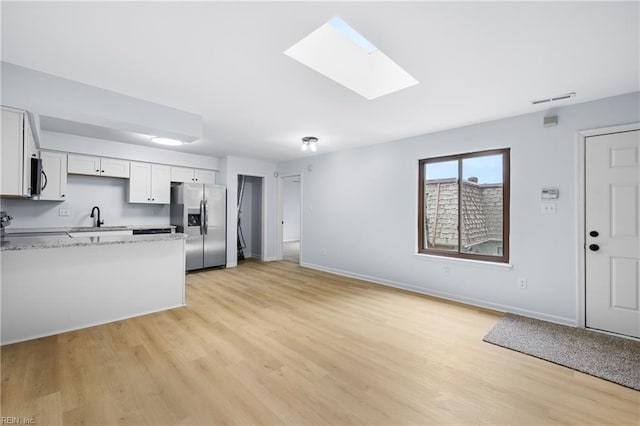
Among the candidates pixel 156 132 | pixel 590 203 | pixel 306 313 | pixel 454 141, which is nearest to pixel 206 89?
pixel 156 132

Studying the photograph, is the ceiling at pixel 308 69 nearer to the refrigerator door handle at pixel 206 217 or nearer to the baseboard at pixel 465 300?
the baseboard at pixel 465 300

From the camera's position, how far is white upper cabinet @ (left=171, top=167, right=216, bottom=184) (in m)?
5.63

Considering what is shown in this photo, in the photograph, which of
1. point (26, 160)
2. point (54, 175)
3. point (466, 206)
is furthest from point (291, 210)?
point (26, 160)

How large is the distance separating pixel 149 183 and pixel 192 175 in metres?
0.83

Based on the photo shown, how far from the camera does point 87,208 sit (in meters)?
4.83

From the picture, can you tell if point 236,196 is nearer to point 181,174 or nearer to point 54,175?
point 181,174

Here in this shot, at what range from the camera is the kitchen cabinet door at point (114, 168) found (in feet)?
15.7

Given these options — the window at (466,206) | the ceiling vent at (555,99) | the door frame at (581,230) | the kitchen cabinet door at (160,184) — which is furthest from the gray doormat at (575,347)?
the kitchen cabinet door at (160,184)

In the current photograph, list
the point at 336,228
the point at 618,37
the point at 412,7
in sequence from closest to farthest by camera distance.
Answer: the point at 412,7 → the point at 618,37 → the point at 336,228

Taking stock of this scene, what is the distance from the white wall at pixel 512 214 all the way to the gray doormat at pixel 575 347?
32 cm

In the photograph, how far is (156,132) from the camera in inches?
127

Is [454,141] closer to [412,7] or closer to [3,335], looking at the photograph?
Answer: [412,7]

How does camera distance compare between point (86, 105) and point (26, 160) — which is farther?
point (86, 105)

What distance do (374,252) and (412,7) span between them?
12.3 feet
